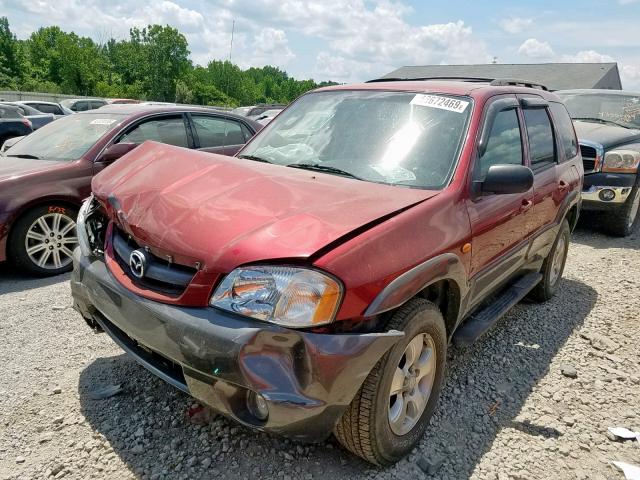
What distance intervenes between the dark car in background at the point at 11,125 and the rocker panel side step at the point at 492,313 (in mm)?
13235

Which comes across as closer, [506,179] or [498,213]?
[506,179]

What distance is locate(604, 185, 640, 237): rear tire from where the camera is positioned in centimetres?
669

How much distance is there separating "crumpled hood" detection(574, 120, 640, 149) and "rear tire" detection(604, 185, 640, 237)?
702 mm

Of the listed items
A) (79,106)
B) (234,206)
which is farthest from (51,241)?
(79,106)

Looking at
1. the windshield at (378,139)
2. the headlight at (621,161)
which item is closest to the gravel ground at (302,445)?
the windshield at (378,139)

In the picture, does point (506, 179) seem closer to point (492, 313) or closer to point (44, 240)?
point (492, 313)

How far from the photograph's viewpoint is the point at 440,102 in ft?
10.1

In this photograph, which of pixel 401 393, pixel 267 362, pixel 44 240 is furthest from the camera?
pixel 44 240

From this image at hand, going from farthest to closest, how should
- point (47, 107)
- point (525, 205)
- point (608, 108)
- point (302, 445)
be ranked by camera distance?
point (47, 107) < point (608, 108) < point (525, 205) < point (302, 445)

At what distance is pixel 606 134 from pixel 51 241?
724 centimetres


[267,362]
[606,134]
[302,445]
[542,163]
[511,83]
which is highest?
[511,83]

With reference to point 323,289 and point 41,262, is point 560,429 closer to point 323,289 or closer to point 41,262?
point 323,289

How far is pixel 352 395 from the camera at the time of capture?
1995mm

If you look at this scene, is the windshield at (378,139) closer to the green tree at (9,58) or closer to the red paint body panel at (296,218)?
the red paint body panel at (296,218)
